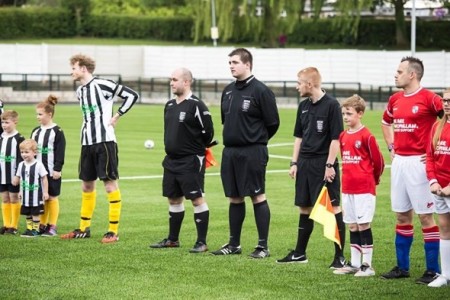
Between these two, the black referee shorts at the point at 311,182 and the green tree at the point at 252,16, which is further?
the green tree at the point at 252,16

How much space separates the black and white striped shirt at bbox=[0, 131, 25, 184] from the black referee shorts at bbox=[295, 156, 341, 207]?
4662 millimetres

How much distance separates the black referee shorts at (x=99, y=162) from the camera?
44.8 feet

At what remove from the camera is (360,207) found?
11141mm

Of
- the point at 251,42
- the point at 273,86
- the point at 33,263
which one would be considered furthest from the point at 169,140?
the point at 251,42

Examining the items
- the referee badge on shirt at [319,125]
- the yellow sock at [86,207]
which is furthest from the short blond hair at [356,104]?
the yellow sock at [86,207]

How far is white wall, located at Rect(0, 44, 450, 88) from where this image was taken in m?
54.7

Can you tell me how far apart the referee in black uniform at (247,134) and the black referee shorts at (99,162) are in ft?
5.81

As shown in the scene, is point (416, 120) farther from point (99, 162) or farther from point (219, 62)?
point (219, 62)

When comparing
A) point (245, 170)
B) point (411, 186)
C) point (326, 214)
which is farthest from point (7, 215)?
point (411, 186)

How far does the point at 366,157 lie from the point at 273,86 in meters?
45.3

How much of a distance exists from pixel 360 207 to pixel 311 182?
798 mm

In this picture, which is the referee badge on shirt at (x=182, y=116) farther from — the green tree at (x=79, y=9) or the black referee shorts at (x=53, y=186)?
A: the green tree at (x=79, y=9)

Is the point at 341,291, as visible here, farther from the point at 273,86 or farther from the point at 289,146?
the point at 273,86

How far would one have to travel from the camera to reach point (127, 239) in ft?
45.9
